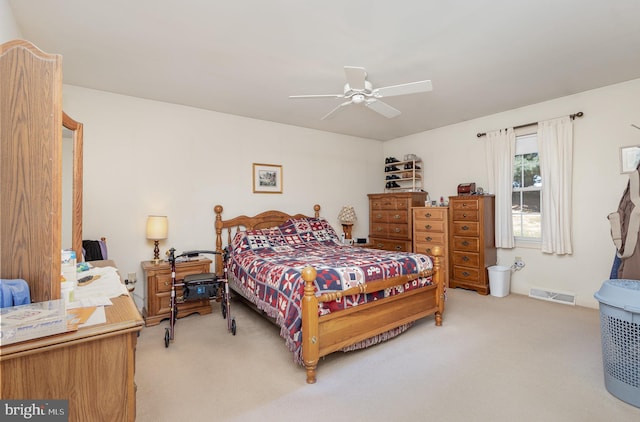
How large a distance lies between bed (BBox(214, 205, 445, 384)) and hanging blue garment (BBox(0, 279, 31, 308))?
154cm

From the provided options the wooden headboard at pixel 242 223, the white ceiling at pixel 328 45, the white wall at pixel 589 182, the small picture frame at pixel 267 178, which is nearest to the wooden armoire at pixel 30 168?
the white ceiling at pixel 328 45

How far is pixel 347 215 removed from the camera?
18.0 feet

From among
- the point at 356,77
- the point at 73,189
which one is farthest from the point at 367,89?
the point at 73,189

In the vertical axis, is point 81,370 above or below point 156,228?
below

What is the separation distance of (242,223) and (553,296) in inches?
176

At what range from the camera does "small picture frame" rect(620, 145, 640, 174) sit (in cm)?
347

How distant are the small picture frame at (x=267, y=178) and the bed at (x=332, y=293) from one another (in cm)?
104

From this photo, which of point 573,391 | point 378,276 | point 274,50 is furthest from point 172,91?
point 573,391

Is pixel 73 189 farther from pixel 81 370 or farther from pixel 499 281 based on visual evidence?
pixel 499 281

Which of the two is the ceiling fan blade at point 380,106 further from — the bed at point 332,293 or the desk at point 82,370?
the desk at point 82,370

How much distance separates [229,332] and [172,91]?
2864mm

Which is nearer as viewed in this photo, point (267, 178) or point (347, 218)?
point (267, 178)

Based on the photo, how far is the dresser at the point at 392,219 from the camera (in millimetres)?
5332

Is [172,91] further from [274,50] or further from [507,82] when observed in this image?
[507,82]
